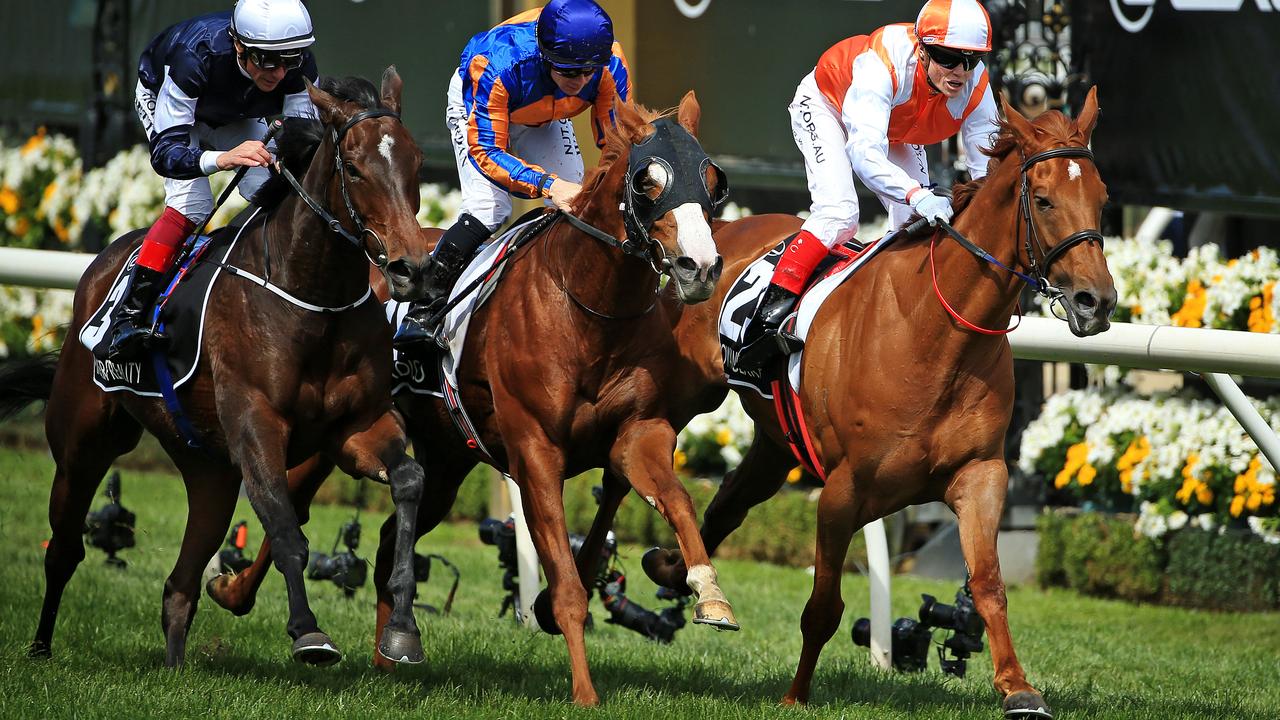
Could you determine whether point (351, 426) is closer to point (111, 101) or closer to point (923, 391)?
point (923, 391)

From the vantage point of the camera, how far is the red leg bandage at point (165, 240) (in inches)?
240

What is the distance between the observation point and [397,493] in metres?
5.45

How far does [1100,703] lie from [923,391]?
1415 mm

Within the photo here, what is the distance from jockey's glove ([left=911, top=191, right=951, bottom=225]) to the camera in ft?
17.9

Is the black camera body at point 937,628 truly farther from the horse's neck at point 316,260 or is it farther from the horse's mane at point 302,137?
the horse's mane at point 302,137

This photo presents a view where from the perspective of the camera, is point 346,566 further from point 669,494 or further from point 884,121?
point 884,121

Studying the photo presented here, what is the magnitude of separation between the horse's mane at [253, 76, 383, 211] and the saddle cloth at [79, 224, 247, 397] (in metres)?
0.17

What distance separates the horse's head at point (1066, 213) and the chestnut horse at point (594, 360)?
38.4 inches

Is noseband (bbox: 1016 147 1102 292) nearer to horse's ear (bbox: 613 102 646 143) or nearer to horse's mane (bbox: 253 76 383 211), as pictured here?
horse's ear (bbox: 613 102 646 143)

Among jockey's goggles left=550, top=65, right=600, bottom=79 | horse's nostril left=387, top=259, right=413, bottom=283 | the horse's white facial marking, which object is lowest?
horse's nostril left=387, top=259, right=413, bottom=283

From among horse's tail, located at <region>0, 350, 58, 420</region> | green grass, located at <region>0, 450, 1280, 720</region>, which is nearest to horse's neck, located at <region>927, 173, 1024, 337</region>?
green grass, located at <region>0, 450, 1280, 720</region>

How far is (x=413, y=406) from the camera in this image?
21.5ft

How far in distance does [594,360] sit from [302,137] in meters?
1.25

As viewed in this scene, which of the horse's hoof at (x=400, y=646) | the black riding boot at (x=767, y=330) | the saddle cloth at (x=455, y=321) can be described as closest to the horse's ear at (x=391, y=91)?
the saddle cloth at (x=455, y=321)
